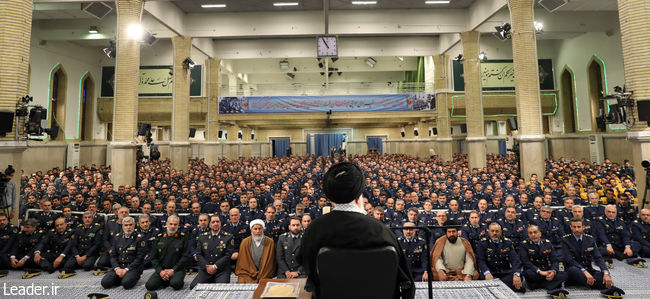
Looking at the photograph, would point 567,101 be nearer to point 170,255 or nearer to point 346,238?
point 170,255

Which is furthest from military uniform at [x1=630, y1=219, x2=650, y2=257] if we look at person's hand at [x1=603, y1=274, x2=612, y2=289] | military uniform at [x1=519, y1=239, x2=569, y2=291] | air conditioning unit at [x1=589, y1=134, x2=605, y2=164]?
air conditioning unit at [x1=589, y1=134, x2=605, y2=164]

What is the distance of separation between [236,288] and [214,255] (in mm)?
1800

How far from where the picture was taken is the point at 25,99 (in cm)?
661

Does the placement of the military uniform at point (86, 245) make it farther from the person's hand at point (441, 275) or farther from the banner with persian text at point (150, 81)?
the banner with persian text at point (150, 81)

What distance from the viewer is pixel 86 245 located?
5.60m

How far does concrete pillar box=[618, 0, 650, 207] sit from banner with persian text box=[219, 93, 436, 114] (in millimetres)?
11686

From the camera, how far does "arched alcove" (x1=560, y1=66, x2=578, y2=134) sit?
1875 centimetres

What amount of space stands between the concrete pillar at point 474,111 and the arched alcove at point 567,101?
914 cm

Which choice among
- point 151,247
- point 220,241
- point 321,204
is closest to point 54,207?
point 151,247

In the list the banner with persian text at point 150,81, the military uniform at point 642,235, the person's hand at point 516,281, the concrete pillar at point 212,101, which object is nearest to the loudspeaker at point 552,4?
the military uniform at point 642,235

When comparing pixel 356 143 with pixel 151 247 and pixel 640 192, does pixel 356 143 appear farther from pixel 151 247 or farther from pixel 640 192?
pixel 151 247

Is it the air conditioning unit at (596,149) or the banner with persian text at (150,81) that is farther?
the banner with persian text at (150,81)

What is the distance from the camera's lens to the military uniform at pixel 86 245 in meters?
5.33

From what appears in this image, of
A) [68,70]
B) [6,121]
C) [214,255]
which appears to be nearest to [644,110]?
[214,255]
